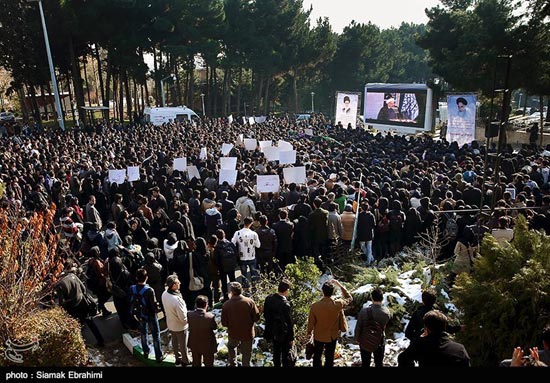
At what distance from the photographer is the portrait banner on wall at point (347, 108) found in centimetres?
3066

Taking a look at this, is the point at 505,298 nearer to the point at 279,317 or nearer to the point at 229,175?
the point at 279,317

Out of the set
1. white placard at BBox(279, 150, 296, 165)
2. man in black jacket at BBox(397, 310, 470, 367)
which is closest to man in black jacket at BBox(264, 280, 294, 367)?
man in black jacket at BBox(397, 310, 470, 367)

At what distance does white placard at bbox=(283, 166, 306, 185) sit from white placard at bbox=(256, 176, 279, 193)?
85 centimetres

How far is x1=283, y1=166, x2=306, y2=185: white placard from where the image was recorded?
509 inches

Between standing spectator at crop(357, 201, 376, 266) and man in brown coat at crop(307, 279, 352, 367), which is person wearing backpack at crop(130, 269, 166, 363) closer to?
man in brown coat at crop(307, 279, 352, 367)

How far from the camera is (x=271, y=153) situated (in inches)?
661

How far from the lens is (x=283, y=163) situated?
15.9m

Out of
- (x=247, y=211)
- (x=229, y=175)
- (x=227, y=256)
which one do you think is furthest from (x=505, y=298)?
(x=229, y=175)

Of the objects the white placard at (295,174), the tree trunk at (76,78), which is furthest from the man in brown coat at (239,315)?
the tree trunk at (76,78)

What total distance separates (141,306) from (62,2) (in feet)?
111

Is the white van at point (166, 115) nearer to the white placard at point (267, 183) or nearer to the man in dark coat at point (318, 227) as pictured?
the white placard at point (267, 183)

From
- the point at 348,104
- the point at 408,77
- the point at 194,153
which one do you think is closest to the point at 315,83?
the point at 408,77

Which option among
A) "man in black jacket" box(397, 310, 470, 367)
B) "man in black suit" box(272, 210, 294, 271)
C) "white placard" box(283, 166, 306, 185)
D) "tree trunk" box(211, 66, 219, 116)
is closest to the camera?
"man in black jacket" box(397, 310, 470, 367)

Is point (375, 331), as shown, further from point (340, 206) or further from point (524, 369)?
point (340, 206)
